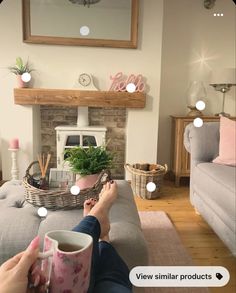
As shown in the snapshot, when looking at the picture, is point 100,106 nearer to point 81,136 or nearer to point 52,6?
point 81,136

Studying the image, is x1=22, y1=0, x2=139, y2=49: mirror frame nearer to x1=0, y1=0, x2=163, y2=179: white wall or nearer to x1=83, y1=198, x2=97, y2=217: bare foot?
x1=0, y1=0, x2=163, y2=179: white wall

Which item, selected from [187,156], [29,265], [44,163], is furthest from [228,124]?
[29,265]

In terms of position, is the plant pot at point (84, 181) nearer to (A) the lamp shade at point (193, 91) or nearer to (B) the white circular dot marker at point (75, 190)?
(B) the white circular dot marker at point (75, 190)

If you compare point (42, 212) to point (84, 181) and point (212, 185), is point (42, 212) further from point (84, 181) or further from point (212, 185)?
point (212, 185)

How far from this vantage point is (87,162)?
26.2 inches

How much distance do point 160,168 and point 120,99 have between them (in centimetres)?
43

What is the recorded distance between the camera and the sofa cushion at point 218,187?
81cm

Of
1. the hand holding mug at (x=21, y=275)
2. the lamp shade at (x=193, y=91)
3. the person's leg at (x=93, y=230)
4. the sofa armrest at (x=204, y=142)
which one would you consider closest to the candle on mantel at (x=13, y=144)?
the person's leg at (x=93, y=230)

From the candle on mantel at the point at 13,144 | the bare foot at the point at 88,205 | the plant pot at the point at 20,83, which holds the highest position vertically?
the plant pot at the point at 20,83

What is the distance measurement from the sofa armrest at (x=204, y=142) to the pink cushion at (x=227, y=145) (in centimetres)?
4

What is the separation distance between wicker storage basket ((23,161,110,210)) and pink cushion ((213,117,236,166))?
1.97ft

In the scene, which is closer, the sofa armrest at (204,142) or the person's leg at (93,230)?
the person's leg at (93,230)

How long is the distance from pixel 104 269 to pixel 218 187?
629 mm

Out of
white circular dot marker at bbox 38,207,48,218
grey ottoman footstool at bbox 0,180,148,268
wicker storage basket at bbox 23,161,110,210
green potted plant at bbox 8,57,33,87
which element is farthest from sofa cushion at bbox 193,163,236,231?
green potted plant at bbox 8,57,33,87
